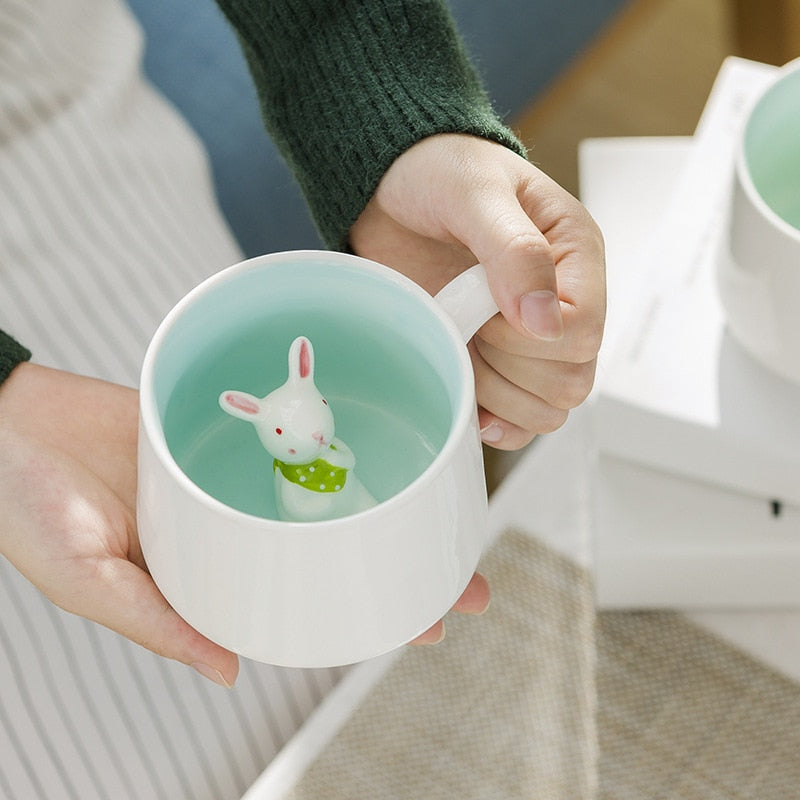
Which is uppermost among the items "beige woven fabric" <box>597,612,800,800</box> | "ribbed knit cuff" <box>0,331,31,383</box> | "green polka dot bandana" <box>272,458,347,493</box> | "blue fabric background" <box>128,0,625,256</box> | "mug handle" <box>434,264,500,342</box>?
"mug handle" <box>434,264,500,342</box>

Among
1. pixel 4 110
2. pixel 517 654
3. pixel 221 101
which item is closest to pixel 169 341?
pixel 517 654

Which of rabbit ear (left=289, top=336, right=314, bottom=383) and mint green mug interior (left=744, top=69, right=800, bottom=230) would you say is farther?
mint green mug interior (left=744, top=69, right=800, bottom=230)

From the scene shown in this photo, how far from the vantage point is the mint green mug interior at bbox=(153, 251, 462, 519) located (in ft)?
1.55

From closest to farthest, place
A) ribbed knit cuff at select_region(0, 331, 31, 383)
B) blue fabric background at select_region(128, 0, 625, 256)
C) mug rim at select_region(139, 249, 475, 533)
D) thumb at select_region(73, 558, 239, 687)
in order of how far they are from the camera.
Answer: mug rim at select_region(139, 249, 475, 533) < thumb at select_region(73, 558, 239, 687) < ribbed knit cuff at select_region(0, 331, 31, 383) < blue fabric background at select_region(128, 0, 625, 256)

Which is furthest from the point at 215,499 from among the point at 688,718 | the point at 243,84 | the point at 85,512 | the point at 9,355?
the point at 243,84

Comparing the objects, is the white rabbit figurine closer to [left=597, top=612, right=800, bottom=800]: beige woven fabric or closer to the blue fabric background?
[left=597, top=612, right=800, bottom=800]: beige woven fabric

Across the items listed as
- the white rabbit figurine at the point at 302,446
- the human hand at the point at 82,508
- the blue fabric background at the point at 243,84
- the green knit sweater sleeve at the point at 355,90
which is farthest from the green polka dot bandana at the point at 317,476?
the blue fabric background at the point at 243,84

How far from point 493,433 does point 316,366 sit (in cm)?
12

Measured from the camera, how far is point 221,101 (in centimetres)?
103

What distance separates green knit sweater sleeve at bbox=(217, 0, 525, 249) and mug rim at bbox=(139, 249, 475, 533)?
0.16 meters

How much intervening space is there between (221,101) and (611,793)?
676 mm

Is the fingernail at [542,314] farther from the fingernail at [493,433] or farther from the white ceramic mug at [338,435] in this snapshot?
the fingernail at [493,433]

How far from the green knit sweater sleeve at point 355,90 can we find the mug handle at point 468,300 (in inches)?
5.5

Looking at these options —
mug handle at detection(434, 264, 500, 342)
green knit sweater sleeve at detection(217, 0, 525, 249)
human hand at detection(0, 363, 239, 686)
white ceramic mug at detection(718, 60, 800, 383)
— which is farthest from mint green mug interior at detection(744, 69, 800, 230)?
human hand at detection(0, 363, 239, 686)
